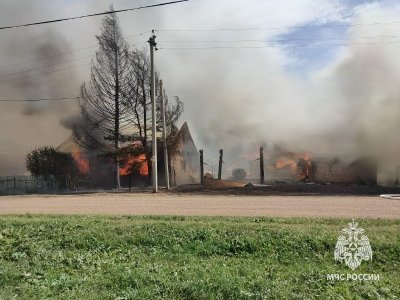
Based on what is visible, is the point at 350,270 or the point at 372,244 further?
the point at 372,244

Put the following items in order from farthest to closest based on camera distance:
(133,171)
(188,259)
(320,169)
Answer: (133,171) → (320,169) → (188,259)

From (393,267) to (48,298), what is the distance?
5.26 m

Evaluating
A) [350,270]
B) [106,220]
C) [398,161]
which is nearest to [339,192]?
[398,161]

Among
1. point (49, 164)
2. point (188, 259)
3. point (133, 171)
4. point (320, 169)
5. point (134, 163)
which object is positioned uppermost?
point (49, 164)

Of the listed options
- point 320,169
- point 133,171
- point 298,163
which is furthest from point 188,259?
point 133,171

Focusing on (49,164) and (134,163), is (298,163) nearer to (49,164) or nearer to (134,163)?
(134,163)

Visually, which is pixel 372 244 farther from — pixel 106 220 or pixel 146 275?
pixel 106 220

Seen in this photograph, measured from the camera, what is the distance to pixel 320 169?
106 feet

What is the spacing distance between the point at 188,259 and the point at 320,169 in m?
26.2

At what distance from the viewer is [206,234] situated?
8.91 metres

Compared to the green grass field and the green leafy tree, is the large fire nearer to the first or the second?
the green leafy tree

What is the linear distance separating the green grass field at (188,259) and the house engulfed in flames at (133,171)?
980 inches

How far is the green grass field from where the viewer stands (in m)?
6.05

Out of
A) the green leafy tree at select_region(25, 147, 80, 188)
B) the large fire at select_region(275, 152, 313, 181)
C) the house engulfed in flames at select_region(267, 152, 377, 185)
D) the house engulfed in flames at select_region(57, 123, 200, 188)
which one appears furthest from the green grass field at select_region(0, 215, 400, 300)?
the green leafy tree at select_region(25, 147, 80, 188)
